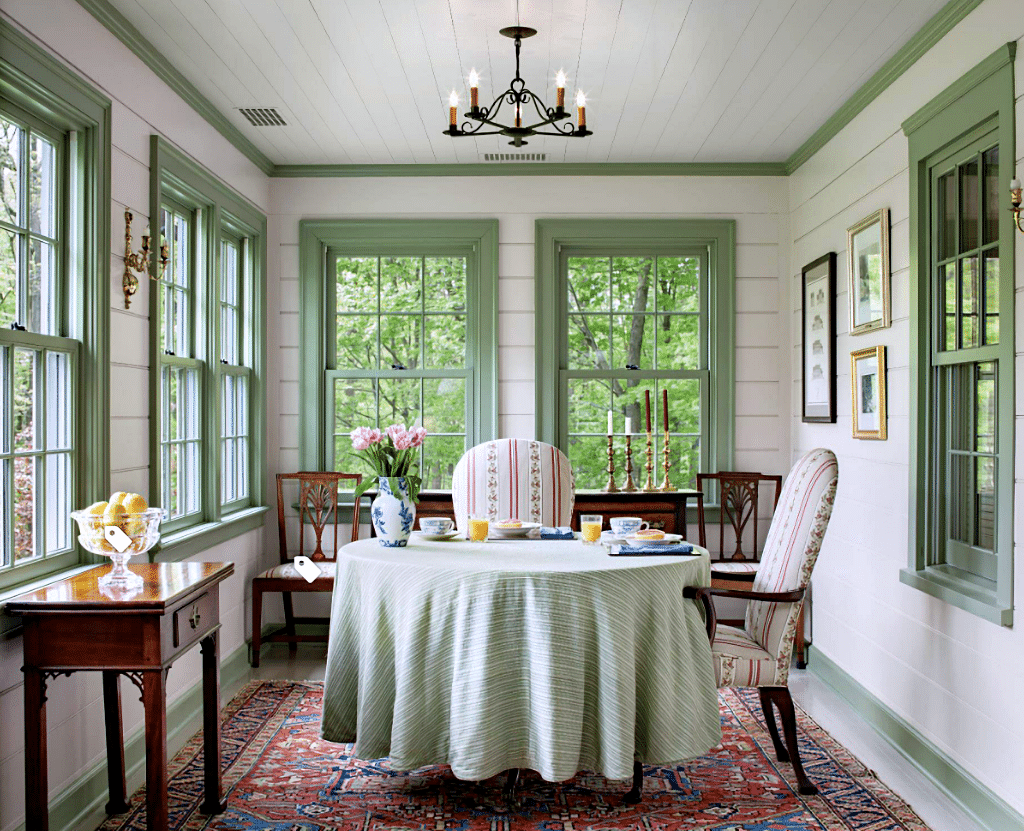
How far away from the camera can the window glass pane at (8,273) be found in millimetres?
2836

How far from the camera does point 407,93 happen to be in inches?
167

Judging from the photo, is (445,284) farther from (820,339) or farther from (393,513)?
(393,513)

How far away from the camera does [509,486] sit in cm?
441

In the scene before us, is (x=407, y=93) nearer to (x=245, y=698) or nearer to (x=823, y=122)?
(x=823, y=122)

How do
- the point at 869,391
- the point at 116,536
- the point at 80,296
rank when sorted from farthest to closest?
the point at 869,391 < the point at 80,296 < the point at 116,536

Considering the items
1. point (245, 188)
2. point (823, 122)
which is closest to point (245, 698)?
point (245, 188)

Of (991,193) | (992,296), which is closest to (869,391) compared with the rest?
(992,296)

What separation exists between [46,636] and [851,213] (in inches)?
151

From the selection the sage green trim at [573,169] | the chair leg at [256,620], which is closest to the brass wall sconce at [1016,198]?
the sage green trim at [573,169]

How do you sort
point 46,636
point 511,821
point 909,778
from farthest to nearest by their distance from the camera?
point 909,778 < point 511,821 < point 46,636

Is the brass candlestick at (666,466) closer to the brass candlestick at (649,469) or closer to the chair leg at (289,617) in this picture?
the brass candlestick at (649,469)

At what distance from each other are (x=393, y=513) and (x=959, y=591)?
Answer: 2.07 metres

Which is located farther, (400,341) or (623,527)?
(400,341)

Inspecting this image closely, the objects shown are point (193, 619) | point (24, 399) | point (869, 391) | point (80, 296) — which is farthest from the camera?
point (869, 391)
